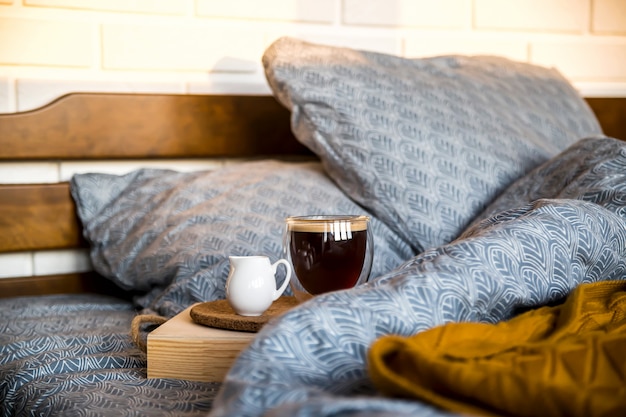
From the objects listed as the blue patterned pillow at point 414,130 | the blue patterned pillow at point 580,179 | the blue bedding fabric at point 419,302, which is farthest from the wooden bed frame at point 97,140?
the blue bedding fabric at point 419,302

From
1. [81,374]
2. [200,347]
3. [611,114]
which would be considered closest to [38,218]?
[81,374]

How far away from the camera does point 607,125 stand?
1.99m

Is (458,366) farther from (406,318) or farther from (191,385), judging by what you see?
(191,385)

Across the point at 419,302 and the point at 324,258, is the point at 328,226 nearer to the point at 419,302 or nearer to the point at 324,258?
the point at 324,258

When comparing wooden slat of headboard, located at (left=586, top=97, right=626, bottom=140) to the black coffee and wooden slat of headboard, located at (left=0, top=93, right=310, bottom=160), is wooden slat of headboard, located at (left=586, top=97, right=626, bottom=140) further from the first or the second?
the black coffee

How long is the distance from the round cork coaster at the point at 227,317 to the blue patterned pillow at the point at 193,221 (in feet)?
0.69

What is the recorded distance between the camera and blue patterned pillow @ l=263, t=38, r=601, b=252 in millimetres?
1275

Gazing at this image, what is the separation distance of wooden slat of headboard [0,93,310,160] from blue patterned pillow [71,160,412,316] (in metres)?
0.08

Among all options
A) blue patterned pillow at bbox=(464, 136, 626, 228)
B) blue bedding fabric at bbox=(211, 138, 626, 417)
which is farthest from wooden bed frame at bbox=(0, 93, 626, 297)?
blue bedding fabric at bbox=(211, 138, 626, 417)

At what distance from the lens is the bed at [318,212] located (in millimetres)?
610

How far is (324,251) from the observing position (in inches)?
36.9

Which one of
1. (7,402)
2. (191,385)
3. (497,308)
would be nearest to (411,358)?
(497,308)

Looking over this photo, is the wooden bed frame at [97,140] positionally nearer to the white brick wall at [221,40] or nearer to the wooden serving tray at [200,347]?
the white brick wall at [221,40]

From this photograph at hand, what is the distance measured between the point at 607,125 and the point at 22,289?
1.47 meters
